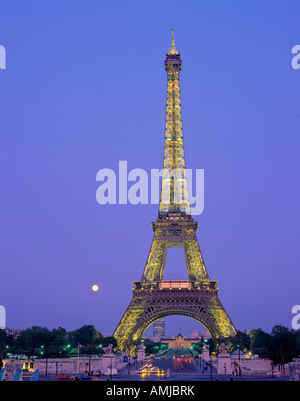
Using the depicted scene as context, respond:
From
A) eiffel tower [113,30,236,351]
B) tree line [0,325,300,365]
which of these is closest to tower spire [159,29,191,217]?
eiffel tower [113,30,236,351]

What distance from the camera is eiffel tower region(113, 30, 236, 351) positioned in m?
88.6

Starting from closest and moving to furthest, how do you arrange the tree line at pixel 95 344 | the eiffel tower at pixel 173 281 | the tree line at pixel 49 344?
the tree line at pixel 95 344 < the eiffel tower at pixel 173 281 < the tree line at pixel 49 344

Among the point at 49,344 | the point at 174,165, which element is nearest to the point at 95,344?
the point at 49,344

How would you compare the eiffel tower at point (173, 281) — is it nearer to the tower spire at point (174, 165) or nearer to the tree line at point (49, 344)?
the tower spire at point (174, 165)

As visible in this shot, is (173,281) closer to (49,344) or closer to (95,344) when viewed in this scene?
(49,344)

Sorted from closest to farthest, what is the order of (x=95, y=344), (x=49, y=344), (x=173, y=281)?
1. (x=173, y=281)
2. (x=49, y=344)
3. (x=95, y=344)

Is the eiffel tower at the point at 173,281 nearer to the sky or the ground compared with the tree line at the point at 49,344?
nearer to the sky

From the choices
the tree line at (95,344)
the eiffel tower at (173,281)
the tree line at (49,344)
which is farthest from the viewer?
the tree line at (49,344)

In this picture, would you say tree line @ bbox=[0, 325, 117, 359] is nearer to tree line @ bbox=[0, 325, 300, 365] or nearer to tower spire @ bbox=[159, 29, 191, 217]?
tree line @ bbox=[0, 325, 300, 365]

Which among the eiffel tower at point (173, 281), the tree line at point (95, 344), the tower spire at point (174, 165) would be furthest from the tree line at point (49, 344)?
the tower spire at point (174, 165)

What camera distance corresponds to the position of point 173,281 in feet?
305

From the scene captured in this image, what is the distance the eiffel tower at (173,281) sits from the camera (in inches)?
3487
